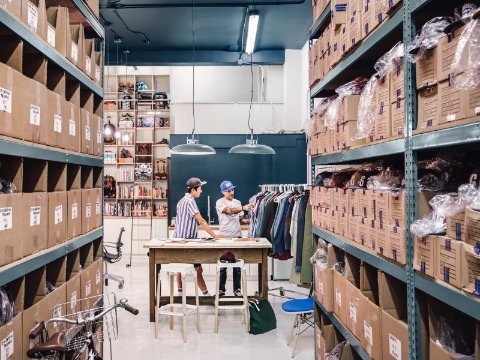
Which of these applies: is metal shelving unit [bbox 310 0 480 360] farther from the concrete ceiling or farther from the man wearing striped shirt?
the concrete ceiling

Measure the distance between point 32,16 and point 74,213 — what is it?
127cm

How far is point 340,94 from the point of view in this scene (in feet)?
9.60

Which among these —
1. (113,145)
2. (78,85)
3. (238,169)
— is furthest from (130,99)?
(78,85)

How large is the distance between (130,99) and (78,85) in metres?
7.50

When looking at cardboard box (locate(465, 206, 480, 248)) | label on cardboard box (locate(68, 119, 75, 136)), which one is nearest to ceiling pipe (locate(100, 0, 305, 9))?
label on cardboard box (locate(68, 119, 75, 136))

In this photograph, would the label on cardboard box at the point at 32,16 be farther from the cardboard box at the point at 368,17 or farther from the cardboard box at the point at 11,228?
the cardboard box at the point at 368,17

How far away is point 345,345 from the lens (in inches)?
115

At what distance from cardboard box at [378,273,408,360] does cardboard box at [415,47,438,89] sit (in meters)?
0.97

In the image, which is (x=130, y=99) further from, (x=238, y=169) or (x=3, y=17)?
(x=3, y=17)

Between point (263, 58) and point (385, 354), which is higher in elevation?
point (263, 58)

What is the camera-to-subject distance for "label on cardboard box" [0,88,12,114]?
6.43 ft

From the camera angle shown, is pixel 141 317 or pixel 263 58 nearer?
pixel 141 317

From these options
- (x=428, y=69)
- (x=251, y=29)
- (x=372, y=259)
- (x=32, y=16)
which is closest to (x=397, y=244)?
(x=372, y=259)

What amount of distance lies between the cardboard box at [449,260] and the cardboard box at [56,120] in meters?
2.00
